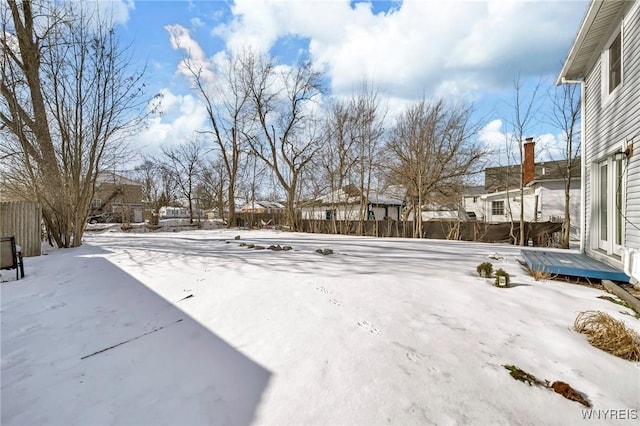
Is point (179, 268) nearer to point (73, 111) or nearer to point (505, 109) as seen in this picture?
point (73, 111)

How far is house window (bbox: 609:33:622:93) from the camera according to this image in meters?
4.08

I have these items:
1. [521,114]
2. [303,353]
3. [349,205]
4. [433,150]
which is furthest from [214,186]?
[303,353]

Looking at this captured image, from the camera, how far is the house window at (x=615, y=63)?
13.4 ft

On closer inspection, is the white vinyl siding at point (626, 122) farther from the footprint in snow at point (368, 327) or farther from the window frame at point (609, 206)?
the footprint in snow at point (368, 327)

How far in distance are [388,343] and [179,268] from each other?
11.8ft

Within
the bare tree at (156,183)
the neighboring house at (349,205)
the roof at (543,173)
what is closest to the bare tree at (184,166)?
the bare tree at (156,183)

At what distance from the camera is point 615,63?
4.27 m

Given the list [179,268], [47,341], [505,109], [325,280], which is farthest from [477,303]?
[505,109]

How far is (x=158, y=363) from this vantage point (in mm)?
2012

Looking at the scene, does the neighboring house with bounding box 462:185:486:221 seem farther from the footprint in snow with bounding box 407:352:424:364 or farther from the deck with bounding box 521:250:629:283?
the footprint in snow with bounding box 407:352:424:364

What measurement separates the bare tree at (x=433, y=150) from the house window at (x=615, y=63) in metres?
8.09

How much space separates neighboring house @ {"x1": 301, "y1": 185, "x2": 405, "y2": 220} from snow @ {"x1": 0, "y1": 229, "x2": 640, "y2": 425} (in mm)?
9948

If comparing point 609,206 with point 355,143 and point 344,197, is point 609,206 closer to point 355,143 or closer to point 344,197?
point 355,143

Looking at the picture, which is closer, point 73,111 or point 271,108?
point 73,111
